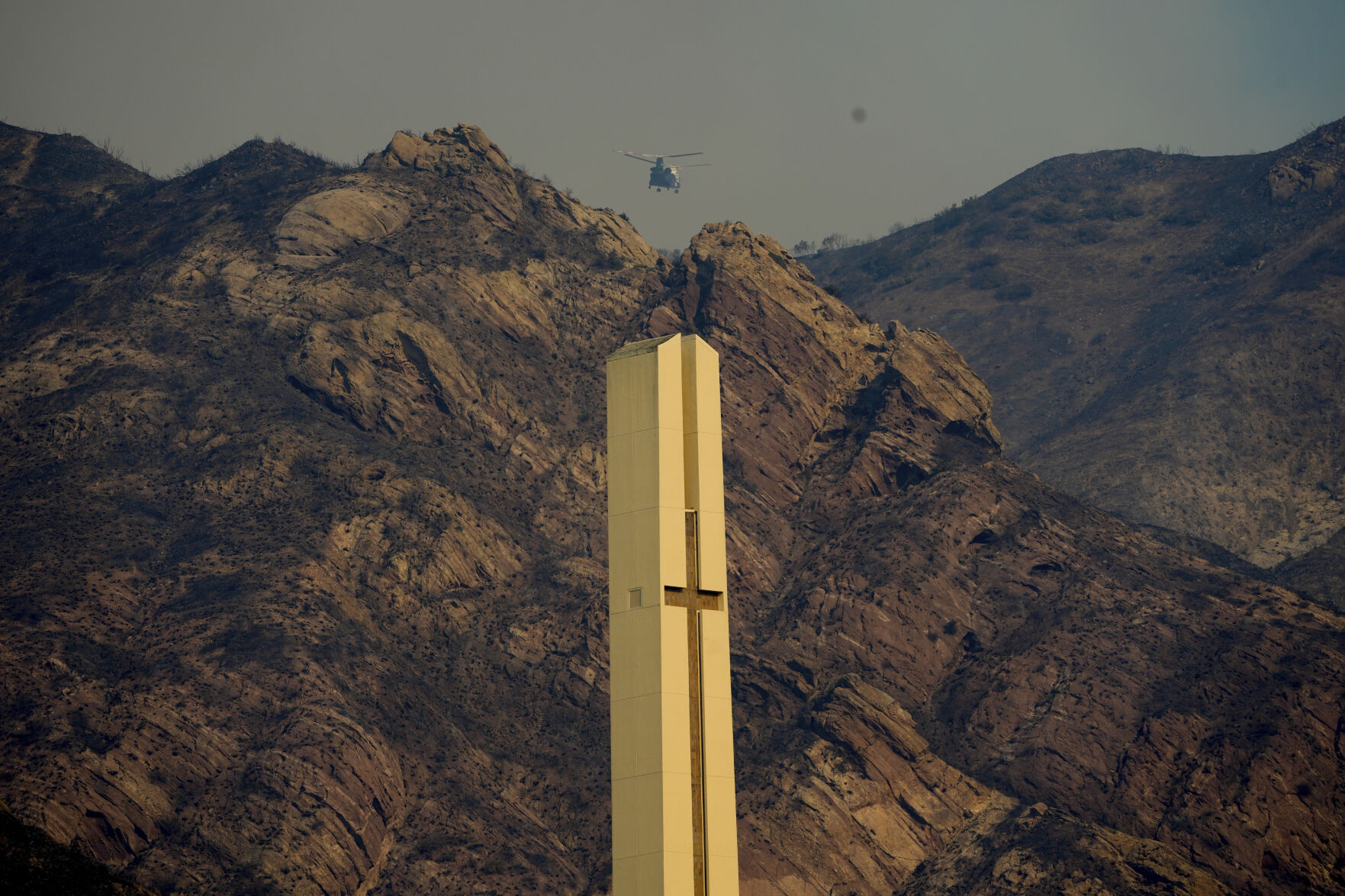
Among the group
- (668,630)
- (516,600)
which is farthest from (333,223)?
(668,630)

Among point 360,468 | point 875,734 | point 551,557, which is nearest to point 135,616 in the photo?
point 360,468

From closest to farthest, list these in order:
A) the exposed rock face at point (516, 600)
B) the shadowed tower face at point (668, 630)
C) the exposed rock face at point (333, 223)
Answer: the shadowed tower face at point (668, 630) < the exposed rock face at point (516, 600) < the exposed rock face at point (333, 223)

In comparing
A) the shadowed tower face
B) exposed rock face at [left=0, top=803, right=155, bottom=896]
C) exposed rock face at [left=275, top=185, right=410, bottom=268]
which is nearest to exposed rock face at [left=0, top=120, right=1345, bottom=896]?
exposed rock face at [left=275, top=185, right=410, bottom=268]

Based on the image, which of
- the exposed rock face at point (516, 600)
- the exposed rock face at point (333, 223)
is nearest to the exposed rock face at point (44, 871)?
the exposed rock face at point (516, 600)

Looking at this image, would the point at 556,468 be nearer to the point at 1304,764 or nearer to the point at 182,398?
the point at 182,398

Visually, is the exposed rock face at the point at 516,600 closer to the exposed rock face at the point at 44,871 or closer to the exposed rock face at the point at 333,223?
the exposed rock face at the point at 333,223

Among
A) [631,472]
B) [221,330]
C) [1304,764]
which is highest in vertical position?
[221,330]
